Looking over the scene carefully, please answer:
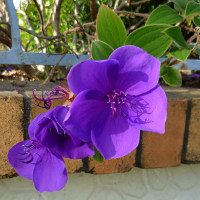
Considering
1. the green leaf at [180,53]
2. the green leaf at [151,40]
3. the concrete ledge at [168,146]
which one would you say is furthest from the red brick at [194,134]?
the green leaf at [151,40]

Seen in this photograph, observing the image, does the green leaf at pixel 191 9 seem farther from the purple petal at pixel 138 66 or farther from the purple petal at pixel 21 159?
the purple petal at pixel 21 159

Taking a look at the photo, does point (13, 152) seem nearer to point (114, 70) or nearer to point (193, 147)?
point (114, 70)

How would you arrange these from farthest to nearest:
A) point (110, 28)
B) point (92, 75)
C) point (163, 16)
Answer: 1. point (163, 16)
2. point (110, 28)
3. point (92, 75)

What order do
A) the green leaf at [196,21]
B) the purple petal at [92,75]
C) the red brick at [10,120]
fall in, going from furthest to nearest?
the red brick at [10,120] < the green leaf at [196,21] < the purple petal at [92,75]

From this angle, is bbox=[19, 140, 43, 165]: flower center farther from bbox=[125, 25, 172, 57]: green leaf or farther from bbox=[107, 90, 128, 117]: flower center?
bbox=[125, 25, 172, 57]: green leaf

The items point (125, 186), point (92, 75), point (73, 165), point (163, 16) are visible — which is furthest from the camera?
point (125, 186)

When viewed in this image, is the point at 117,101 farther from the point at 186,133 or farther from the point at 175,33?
the point at 186,133

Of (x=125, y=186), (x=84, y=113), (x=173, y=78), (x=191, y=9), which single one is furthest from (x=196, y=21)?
→ (x=125, y=186)
